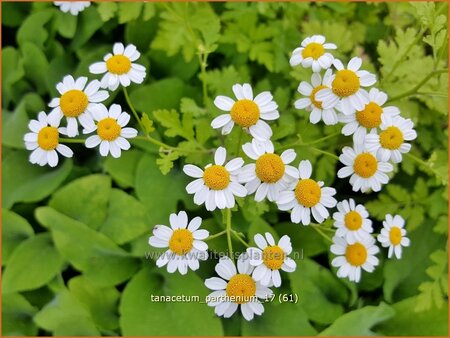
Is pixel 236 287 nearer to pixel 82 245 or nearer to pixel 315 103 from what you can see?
pixel 315 103

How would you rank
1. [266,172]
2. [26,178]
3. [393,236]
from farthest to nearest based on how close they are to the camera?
1. [26,178]
2. [393,236]
3. [266,172]

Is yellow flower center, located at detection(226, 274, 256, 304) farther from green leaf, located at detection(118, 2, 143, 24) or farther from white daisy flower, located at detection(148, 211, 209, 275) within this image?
green leaf, located at detection(118, 2, 143, 24)

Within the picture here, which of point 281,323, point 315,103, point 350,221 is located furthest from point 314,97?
point 281,323

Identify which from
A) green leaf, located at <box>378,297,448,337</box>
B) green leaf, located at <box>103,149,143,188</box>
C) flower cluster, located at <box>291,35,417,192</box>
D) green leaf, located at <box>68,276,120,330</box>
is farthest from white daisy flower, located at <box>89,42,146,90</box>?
green leaf, located at <box>378,297,448,337</box>

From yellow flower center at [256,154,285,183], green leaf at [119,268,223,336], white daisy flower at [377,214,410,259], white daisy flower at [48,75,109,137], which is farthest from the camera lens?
green leaf at [119,268,223,336]

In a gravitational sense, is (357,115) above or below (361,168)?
above

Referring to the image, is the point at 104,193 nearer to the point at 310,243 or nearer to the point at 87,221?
the point at 87,221

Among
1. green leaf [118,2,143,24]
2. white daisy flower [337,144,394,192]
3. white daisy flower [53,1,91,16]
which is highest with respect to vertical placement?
green leaf [118,2,143,24]
